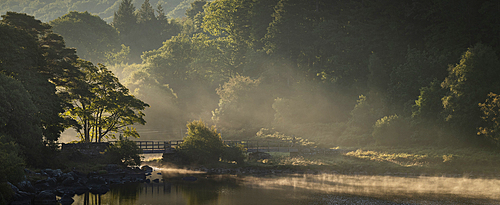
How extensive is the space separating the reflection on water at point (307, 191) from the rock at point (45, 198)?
2.19 metres

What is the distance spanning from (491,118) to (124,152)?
132 feet

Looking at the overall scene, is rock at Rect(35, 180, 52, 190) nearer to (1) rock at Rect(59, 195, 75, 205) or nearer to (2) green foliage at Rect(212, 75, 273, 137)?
(1) rock at Rect(59, 195, 75, 205)

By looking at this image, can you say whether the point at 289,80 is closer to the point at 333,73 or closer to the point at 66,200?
the point at 333,73

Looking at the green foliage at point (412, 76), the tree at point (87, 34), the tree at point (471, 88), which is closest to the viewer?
the tree at point (471, 88)

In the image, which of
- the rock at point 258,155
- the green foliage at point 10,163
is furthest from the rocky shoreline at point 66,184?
the rock at point 258,155

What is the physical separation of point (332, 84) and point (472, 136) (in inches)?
1266

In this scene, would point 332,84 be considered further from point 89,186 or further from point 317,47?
point 89,186

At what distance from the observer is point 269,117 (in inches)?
3524

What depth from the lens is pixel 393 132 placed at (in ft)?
190

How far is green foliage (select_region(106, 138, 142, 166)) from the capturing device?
5037 centimetres

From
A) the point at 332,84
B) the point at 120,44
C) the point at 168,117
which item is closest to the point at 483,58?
the point at 332,84

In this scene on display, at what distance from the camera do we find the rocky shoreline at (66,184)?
34844 mm

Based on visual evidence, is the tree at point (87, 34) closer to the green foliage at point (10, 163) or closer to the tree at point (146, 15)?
the tree at point (146, 15)

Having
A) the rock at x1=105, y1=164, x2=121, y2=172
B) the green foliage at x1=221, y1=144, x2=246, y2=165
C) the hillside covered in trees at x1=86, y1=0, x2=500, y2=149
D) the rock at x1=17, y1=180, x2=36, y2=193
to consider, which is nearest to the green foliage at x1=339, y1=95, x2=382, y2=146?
the hillside covered in trees at x1=86, y1=0, x2=500, y2=149
